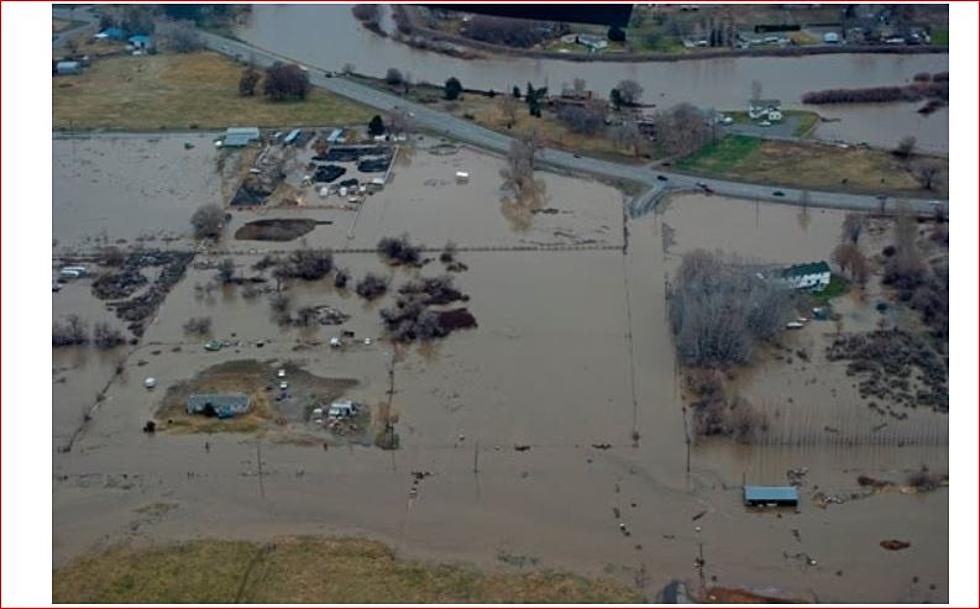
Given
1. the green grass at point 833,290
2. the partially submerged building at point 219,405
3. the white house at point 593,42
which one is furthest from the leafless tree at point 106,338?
the white house at point 593,42

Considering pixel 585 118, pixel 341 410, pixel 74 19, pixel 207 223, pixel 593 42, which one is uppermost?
pixel 74 19

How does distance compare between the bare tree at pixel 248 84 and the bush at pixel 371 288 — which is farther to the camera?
the bare tree at pixel 248 84

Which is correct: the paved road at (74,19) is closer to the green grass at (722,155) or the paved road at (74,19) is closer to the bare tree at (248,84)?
the bare tree at (248,84)

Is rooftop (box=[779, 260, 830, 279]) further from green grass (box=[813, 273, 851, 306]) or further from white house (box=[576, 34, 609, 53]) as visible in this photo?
white house (box=[576, 34, 609, 53])

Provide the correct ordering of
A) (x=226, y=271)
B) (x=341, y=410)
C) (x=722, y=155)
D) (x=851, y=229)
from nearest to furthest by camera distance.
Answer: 1. (x=341, y=410)
2. (x=226, y=271)
3. (x=851, y=229)
4. (x=722, y=155)

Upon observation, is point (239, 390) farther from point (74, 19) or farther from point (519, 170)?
point (74, 19)

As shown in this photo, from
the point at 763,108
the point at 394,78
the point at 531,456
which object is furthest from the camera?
the point at 394,78

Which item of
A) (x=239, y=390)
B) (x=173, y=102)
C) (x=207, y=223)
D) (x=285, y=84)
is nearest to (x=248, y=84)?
(x=285, y=84)

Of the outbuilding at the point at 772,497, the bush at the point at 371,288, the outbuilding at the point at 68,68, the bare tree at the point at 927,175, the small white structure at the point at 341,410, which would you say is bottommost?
the outbuilding at the point at 772,497
